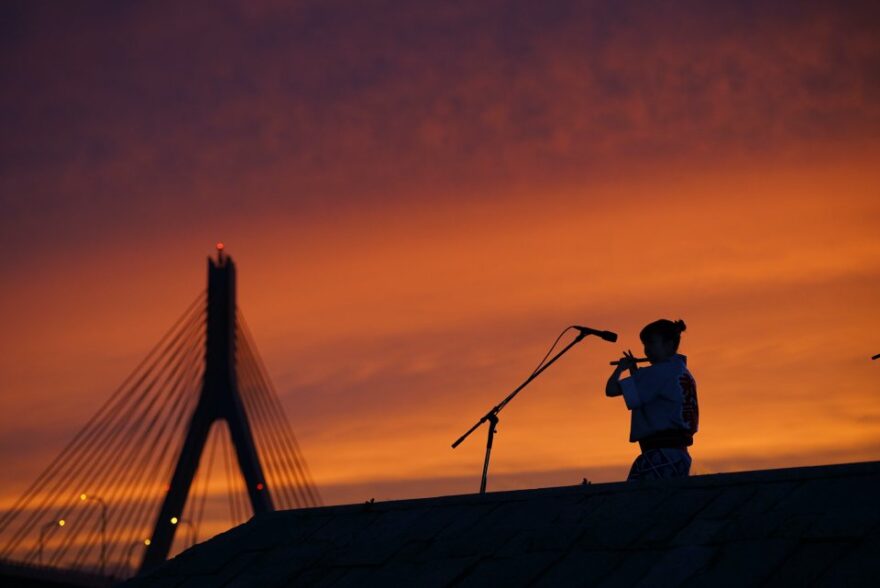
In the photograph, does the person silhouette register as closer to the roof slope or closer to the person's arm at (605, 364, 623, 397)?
the person's arm at (605, 364, 623, 397)

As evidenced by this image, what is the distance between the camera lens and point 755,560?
5922mm

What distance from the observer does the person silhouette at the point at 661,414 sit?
812 cm

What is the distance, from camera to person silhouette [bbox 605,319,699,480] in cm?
812

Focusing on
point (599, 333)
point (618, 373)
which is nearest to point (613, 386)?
point (618, 373)

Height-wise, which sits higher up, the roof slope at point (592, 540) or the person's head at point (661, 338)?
the person's head at point (661, 338)

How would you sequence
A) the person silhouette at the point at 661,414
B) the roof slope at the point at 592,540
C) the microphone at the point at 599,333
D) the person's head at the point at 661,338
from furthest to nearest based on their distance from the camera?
the microphone at the point at 599,333 → the person's head at the point at 661,338 → the person silhouette at the point at 661,414 → the roof slope at the point at 592,540

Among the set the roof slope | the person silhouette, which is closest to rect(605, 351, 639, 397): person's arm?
the person silhouette

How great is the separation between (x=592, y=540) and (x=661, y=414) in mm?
1592

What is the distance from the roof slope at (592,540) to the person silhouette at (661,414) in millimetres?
795

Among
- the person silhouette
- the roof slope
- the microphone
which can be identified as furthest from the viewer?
the microphone

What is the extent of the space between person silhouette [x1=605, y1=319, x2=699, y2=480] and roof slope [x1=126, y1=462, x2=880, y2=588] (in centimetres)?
79

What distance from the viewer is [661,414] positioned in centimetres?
816

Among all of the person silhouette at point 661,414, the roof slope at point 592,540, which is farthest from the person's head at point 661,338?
the roof slope at point 592,540

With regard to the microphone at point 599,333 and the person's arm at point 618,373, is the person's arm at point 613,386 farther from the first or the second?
the microphone at point 599,333
